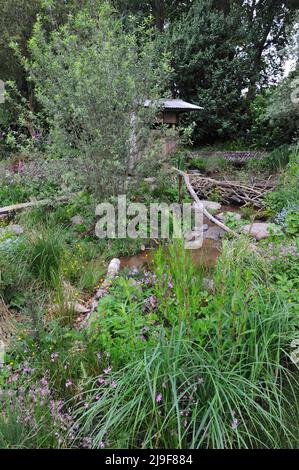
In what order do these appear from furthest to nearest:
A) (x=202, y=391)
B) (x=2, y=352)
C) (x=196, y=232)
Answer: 1. (x=196, y=232)
2. (x=2, y=352)
3. (x=202, y=391)

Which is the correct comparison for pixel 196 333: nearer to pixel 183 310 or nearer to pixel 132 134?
pixel 183 310

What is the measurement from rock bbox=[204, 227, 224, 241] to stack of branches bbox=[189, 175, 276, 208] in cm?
120

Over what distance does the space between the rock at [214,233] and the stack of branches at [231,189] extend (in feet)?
3.94

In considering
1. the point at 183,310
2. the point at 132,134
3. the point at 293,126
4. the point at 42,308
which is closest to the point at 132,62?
the point at 132,134

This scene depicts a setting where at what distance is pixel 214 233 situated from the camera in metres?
4.37

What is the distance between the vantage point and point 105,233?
406 centimetres

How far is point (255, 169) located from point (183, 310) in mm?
5961

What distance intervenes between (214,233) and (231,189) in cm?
156

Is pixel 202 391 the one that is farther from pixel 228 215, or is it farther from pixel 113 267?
pixel 228 215

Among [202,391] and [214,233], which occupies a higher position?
[202,391]

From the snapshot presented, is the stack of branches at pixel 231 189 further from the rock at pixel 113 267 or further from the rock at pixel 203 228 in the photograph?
the rock at pixel 113 267

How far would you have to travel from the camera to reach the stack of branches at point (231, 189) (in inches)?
215

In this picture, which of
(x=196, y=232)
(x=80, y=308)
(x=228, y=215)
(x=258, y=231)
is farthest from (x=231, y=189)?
(x=80, y=308)

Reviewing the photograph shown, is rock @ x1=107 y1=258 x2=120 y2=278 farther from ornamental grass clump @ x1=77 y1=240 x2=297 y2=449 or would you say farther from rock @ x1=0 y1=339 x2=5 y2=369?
ornamental grass clump @ x1=77 y1=240 x2=297 y2=449
